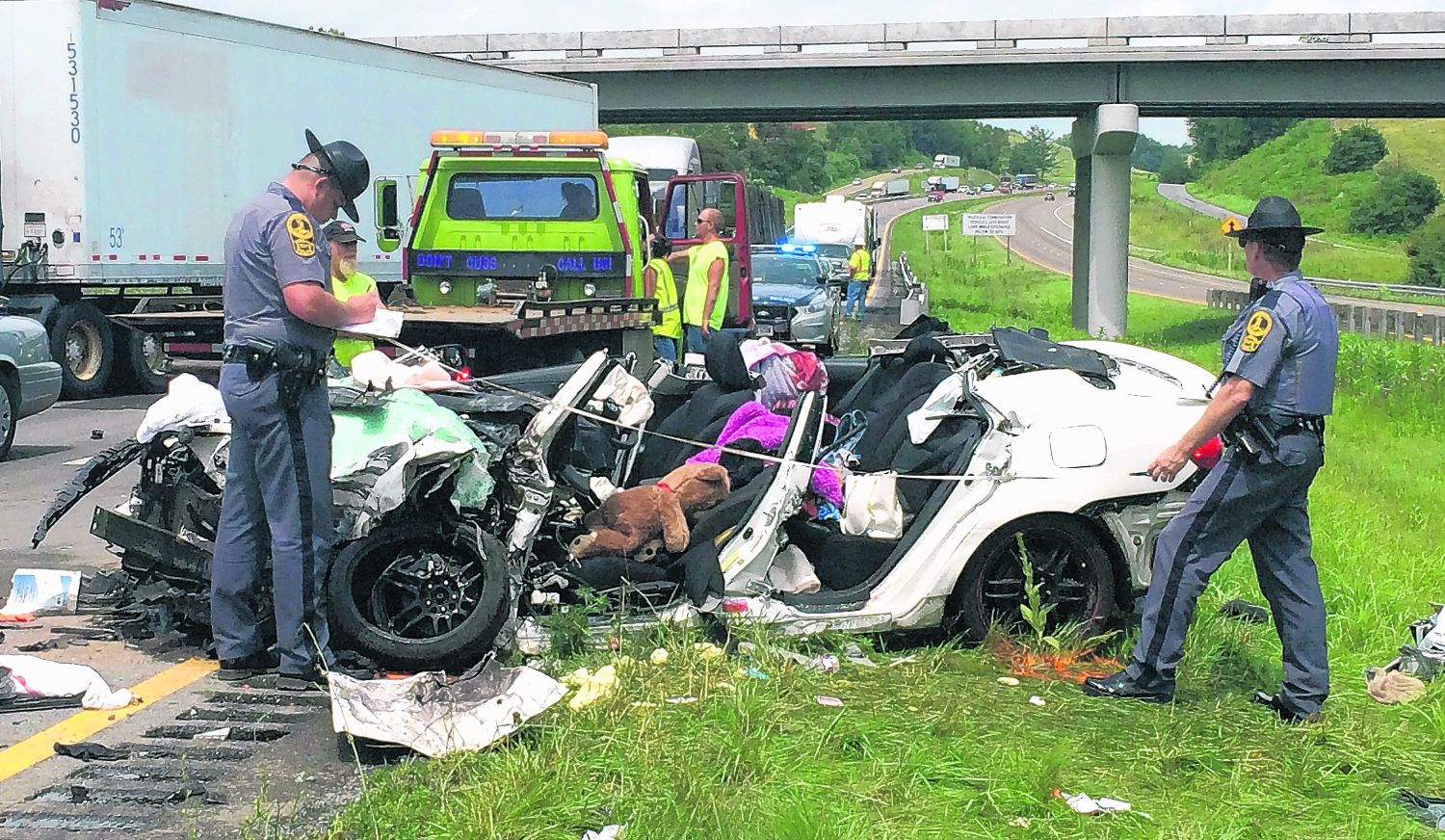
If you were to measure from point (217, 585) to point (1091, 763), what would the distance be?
3065mm

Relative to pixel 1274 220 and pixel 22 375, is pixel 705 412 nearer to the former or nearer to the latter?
pixel 1274 220

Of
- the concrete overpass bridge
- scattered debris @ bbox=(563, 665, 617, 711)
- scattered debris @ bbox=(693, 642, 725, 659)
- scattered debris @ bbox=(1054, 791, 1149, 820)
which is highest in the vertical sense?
the concrete overpass bridge

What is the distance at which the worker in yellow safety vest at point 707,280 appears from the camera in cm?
1220

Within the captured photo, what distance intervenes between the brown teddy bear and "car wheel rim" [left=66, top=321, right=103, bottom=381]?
1138cm

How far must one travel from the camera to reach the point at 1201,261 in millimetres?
71125

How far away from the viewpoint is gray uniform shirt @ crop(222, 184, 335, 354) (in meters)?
5.15

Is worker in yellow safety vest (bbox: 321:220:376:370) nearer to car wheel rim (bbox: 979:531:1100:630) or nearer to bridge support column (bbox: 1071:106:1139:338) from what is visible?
car wheel rim (bbox: 979:531:1100:630)

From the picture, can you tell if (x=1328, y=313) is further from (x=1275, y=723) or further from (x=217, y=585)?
(x=217, y=585)

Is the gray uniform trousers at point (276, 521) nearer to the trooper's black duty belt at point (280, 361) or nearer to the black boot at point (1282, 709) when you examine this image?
the trooper's black duty belt at point (280, 361)

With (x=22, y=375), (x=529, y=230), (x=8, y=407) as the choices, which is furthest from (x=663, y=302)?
(x=8, y=407)

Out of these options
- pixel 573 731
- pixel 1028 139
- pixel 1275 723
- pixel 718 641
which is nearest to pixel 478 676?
pixel 573 731

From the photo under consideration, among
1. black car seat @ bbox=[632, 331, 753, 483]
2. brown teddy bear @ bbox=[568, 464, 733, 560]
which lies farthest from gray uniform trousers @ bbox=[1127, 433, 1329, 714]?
black car seat @ bbox=[632, 331, 753, 483]

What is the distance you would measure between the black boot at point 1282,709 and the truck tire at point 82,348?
12.9 meters

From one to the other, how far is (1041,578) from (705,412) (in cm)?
168
